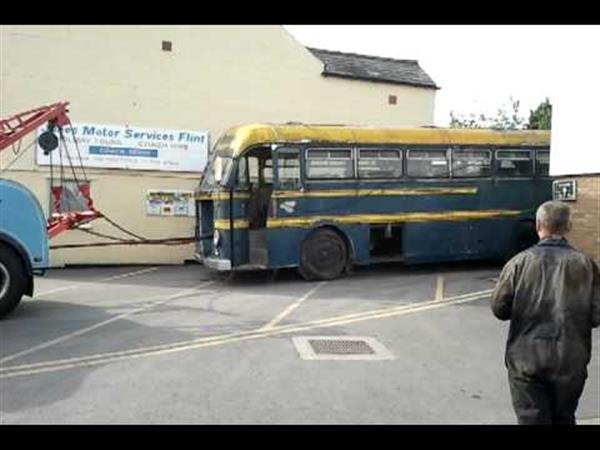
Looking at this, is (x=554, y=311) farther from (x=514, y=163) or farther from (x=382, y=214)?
(x=514, y=163)

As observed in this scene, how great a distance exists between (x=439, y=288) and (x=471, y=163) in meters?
3.66

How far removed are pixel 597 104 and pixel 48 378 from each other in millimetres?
10156

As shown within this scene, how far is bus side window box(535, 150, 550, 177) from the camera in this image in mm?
16469

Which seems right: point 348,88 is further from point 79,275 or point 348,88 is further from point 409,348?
point 409,348

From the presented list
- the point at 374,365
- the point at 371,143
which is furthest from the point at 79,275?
the point at 374,365

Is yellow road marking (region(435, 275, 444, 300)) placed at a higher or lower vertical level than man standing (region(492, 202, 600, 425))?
lower

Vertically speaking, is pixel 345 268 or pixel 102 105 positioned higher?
pixel 102 105

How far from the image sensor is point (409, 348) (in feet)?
28.1

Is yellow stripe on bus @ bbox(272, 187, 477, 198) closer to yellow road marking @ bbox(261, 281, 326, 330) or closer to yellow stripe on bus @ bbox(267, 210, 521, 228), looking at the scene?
yellow stripe on bus @ bbox(267, 210, 521, 228)

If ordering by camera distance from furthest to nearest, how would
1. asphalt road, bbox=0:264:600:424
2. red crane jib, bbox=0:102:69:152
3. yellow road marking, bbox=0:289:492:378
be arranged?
1. red crane jib, bbox=0:102:69:152
2. yellow road marking, bbox=0:289:492:378
3. asphalt road, bbox=0:264:600:424

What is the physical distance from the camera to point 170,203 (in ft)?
59.9

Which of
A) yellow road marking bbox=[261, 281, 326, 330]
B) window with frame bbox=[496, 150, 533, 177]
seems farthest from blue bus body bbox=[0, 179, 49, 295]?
Result: window with frame bbox=[496, 150, 533, 177]

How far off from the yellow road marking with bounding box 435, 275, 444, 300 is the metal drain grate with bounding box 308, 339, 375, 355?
13.2 feet

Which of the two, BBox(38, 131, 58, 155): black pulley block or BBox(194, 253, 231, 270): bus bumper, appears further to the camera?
BBox(194, 253, 231, 270): bus bumper
